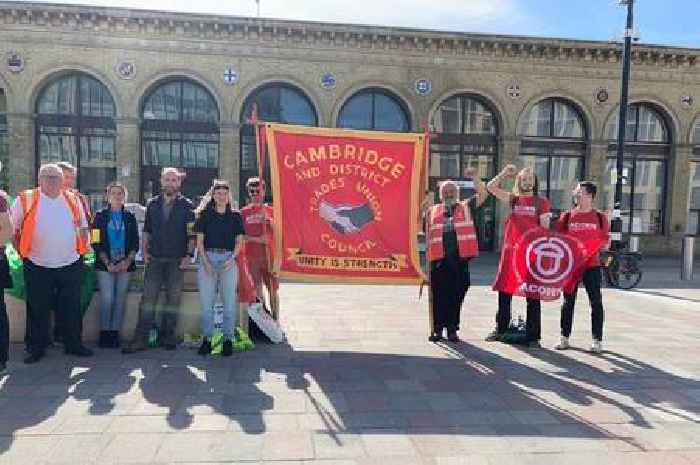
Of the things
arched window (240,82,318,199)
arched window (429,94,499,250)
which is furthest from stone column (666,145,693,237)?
arched window (240,82,318,199)

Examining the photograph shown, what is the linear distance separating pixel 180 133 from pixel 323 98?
5660 mm

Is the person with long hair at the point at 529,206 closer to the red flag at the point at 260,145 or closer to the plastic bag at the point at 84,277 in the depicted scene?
the red flag at the point at 260,145

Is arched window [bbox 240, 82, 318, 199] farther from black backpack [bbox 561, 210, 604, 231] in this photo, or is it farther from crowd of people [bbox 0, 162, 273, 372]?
black backpack [bbox 561, 210, 604, 231]

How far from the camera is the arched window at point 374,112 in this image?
2106 cm

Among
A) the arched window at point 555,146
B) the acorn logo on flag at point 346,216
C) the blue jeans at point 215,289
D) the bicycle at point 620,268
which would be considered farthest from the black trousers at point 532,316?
the arched window at point 555,146

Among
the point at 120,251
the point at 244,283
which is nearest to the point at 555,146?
the point at 244,283

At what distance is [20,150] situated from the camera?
19266mm

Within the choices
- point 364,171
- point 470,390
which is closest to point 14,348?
point 364,171

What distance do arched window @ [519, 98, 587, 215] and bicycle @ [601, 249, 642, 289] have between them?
31.6ft

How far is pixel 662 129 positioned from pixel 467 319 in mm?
19953

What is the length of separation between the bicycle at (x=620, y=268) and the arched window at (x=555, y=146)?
9.64 m

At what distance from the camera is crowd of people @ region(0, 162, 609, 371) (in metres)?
5.35

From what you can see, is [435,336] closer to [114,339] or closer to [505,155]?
[114,339]

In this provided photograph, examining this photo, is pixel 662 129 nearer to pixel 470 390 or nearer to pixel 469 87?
pixel 469 87
